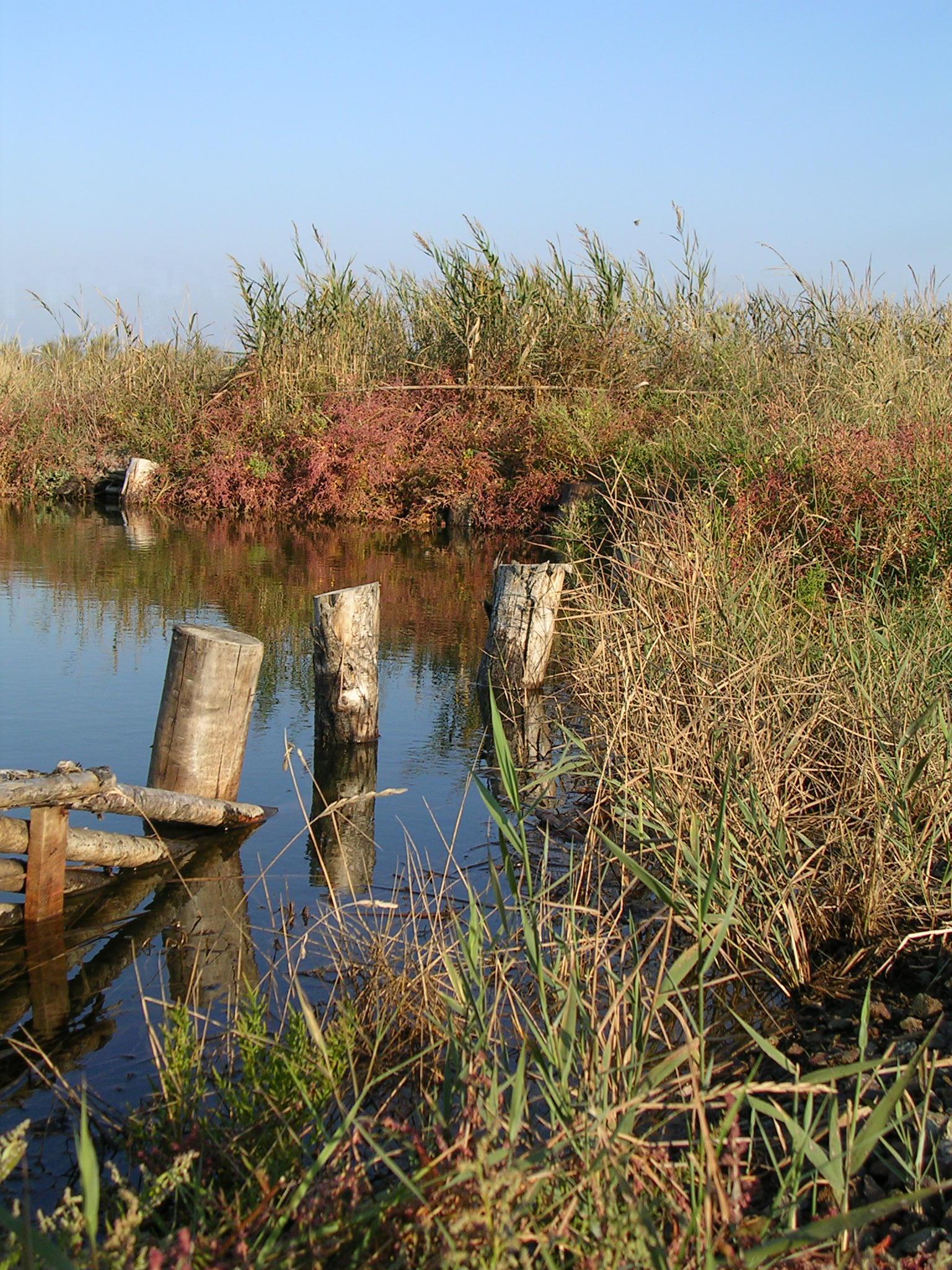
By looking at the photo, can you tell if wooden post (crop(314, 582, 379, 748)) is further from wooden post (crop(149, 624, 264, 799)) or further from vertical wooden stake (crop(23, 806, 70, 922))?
vertical wooden stake (crop(23, 806, 70, 922))

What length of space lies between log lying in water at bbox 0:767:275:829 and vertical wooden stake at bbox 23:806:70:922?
68mm

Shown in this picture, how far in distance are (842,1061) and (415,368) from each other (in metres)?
20.7

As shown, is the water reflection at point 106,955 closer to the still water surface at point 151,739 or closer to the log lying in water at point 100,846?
the still water surface at point 151,739

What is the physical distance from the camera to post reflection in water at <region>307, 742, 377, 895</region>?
5734 millimetres

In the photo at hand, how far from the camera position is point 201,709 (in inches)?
240

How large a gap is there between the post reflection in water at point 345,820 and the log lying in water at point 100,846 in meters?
0.73

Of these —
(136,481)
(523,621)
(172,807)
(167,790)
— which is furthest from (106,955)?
(136,481)

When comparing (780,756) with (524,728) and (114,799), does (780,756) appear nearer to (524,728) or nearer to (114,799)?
(114,799)

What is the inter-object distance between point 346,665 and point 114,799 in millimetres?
2731

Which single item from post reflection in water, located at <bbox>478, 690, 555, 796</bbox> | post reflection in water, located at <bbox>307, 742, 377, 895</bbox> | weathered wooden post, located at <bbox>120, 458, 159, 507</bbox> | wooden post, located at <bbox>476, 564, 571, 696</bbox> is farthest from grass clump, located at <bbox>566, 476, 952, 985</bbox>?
weathered wooden post, located at <bbox>120, 458, 159, 507</bbox>

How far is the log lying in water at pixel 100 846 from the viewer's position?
16.1 feet

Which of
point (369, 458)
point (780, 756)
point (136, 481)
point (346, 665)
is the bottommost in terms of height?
point (346, 665)

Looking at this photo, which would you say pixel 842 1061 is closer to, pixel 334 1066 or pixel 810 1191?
pixel 810 1191

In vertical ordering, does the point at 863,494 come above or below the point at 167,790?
above
